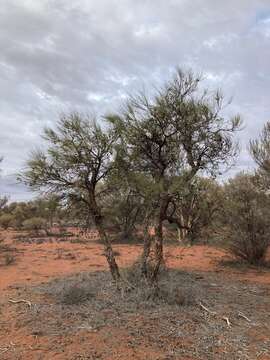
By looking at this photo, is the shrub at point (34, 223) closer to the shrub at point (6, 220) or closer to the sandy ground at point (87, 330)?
the shrub at point (6, 220)

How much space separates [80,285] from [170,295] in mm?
2735

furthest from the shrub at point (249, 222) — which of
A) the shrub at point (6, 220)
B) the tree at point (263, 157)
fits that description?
the shrub at point (6, 220)

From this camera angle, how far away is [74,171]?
10.4 m

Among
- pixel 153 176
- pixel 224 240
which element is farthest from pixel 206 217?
pixel 153 176

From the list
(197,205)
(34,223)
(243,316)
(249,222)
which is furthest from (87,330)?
(34,223)

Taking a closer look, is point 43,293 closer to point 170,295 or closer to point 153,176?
point 170,295

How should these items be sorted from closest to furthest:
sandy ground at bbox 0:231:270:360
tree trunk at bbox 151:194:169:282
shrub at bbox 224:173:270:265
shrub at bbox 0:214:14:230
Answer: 1. sandy ground at bbox 0:231:270:360
2. tree trunk at bbox 151:194:169:282
3. shrub at bbox 224:173:270:265
4. shrub at bbox 0:214:14:230

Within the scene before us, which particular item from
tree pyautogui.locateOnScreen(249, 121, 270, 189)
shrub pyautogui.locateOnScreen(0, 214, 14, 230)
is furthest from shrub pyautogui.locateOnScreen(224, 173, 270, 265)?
shrub pyautogui.locateOnScreen(0, 214, 14, 230)

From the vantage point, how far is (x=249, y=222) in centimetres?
1574

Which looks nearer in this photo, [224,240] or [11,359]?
[11,359]

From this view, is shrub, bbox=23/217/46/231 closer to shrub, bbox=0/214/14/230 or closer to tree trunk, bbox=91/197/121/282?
shrub, bbox=0/214/14/230

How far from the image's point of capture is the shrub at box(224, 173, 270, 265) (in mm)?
15571

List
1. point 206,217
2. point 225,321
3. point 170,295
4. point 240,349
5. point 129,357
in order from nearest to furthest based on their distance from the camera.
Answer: point 129,357, point 240,349, point 225,321, point 170,295, point 206,217

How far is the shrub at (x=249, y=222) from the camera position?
15571 mm
